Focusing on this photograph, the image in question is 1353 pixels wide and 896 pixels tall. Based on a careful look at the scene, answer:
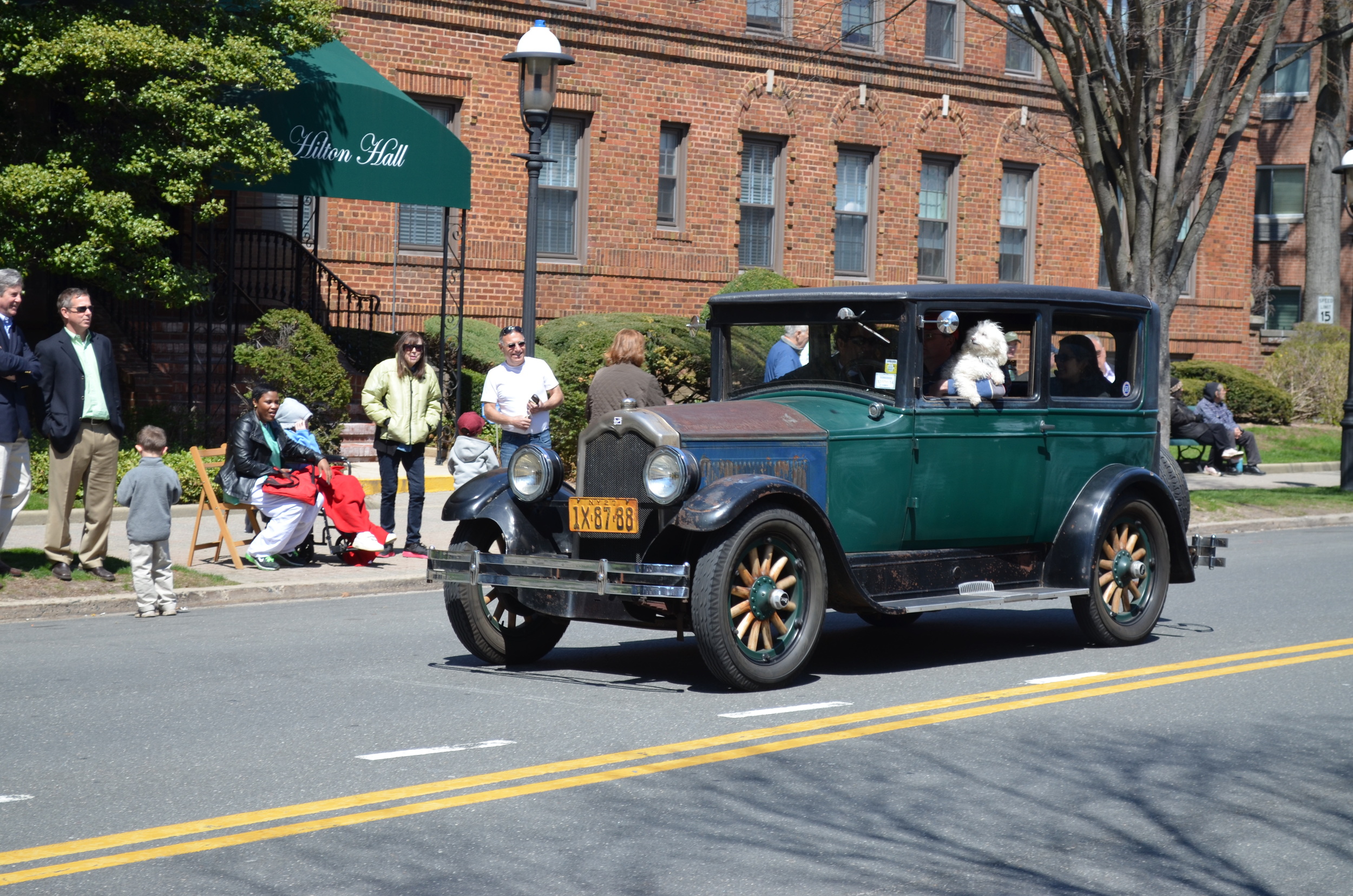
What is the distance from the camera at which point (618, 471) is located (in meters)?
8.05

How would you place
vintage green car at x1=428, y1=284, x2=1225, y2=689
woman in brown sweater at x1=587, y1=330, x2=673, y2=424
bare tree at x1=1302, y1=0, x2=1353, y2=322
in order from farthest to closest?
bare tree at x1=1302, y1=0, x2=1353, y2=322 → woman in brown sweater at x1=587, y1=330, x2=673, y2=424 → vintage green car at x1=428, y1=284, x2=1225, y2=689

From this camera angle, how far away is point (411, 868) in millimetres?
5012

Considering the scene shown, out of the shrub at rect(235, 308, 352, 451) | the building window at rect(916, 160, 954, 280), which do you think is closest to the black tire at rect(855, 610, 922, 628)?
the shrub at rect(235, 308, 352, 451)

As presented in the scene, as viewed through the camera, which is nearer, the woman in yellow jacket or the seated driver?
the seated driver

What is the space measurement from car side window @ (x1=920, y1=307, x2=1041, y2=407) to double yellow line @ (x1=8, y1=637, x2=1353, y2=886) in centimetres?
162

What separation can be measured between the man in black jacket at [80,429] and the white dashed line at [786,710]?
571 cm

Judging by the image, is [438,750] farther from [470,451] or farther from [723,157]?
[723,157]

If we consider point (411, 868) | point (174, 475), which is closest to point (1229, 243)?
point (174, 475)

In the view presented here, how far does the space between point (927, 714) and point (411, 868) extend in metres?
3.15

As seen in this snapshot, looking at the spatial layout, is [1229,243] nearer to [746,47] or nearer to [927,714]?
[746,47]

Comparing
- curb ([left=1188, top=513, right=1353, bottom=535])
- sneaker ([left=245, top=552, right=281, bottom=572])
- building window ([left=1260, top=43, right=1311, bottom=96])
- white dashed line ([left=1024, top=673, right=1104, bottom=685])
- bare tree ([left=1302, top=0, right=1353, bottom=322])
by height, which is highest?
building window ([left=1260, top=43, right=1311, bottom=96])

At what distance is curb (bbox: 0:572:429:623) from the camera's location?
1048 cm

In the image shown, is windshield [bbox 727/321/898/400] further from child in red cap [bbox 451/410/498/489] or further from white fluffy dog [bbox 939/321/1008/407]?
child in red cap [bbox 451/410/498/489]

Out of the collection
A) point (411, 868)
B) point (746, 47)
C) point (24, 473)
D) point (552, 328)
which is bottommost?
point (411, 868)
